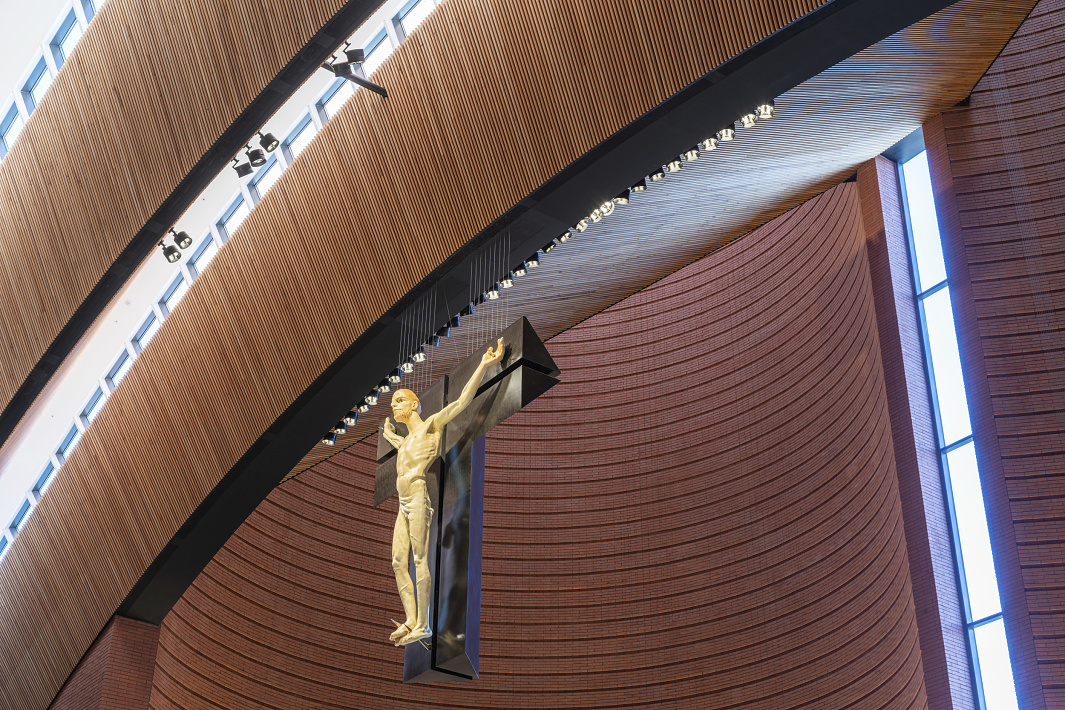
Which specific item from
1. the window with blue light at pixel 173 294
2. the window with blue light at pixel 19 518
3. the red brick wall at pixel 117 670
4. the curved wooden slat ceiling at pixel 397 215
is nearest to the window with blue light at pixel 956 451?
the curved wooden slat ceiling at pixel 397 215

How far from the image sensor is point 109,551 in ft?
43.3

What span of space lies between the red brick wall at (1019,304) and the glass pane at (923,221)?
1072 millimetres

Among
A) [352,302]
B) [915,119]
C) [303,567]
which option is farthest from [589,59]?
[303,567]

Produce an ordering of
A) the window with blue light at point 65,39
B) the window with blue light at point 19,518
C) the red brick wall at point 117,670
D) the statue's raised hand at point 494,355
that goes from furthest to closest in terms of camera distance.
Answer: the window with blue light at point 19,518, the red brick wall at point 117,670, the window with blue light at point 65,39, the statue's raised hand at point 494,355

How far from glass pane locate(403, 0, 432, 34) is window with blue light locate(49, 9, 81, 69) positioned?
→ 3.62 meters

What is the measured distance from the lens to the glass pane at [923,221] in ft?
40.9

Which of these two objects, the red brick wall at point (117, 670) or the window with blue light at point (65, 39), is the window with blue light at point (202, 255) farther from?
the red brick wall at point (117, 670)

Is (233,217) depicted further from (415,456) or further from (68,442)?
(415,456)

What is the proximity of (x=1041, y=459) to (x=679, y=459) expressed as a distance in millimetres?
7255

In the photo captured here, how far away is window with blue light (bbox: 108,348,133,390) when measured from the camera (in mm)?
13367

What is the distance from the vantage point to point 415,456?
806cm

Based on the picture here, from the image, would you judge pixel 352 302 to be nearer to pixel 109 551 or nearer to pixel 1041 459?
pixel 109 551

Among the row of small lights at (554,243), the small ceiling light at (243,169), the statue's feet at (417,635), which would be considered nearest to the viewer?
the statue's feet at (417,635)

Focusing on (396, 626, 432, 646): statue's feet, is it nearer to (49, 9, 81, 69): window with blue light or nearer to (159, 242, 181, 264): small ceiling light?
(159, 242, 181, 264): small ceiling light
